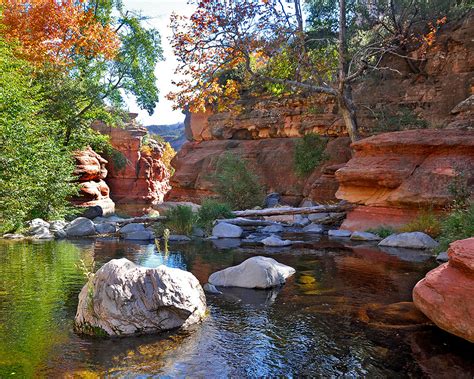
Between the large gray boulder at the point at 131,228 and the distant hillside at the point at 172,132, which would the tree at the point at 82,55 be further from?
the distant hillside at the point at 172,132

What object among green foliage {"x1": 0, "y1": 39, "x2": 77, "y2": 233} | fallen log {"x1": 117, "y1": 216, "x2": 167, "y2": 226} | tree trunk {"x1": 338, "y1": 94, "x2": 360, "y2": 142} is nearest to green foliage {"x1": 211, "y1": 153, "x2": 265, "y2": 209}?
fallen log {"x1": 117, "y1": 216, "x2": 167, "y2": 226}

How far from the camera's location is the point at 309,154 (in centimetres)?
2081

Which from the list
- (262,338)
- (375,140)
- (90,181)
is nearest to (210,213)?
(375,140)

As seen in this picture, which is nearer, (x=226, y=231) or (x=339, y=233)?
(x=339, y=233)

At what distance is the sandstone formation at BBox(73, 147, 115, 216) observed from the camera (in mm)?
24095

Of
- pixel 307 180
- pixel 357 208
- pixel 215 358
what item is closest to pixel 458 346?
pixel 215 358

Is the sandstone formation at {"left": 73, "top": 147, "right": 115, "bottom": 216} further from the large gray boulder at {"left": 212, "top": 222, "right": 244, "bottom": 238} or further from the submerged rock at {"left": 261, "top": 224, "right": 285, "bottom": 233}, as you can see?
the submerged rock at {"left": 261, "top": 224, "right": 285, "bottom": 233}

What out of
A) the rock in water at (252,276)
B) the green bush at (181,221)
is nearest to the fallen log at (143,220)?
the green bush at (181,221)

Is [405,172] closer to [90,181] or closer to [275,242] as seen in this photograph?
[275,242]

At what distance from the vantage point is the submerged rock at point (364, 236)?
12.1 metres

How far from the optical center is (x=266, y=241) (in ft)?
37.6

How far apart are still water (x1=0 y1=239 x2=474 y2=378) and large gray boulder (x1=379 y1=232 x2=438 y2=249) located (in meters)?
2.96

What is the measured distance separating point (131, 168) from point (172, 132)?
159 ft

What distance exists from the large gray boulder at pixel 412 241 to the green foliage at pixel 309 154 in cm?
989
